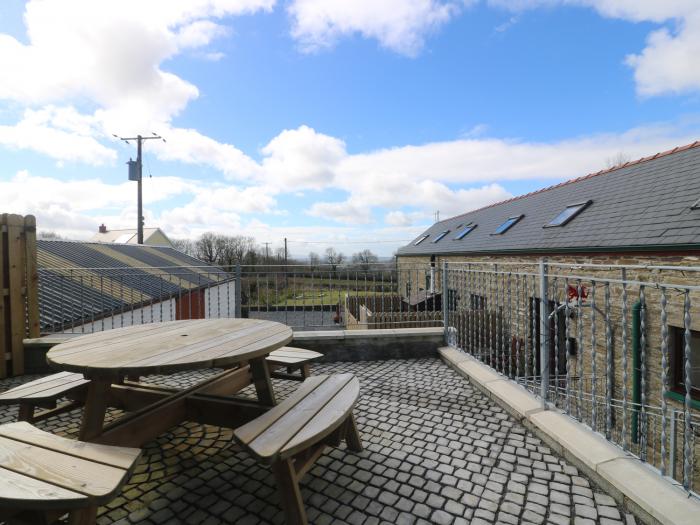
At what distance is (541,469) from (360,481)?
1.09 m

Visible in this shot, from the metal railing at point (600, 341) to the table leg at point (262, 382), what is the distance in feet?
6.04

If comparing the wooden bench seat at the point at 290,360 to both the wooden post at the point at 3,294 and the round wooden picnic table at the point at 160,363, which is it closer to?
the round wooden picnic table at the point at 160,363

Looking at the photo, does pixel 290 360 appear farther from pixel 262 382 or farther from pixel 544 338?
pixel 544 338

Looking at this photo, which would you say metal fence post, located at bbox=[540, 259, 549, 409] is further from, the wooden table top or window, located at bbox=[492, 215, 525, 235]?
window, located at bbox=[492, 215, 525, 235]

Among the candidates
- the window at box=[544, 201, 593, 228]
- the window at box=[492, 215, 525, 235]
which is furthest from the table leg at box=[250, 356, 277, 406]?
the window at box=[492, 215, 525, 235]

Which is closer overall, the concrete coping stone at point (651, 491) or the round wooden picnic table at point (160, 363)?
the concrete coping stone at point (651, 491)

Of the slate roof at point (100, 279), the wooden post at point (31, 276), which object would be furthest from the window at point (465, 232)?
the wooden post at point (31, 276)

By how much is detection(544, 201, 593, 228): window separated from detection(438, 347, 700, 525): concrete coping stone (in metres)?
9.39

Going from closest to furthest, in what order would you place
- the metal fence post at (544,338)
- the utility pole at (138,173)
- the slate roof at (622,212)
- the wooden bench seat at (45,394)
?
the wooden bench seat at (45,394), the metal fence post at (544,338), the slate roof at (622,212), the utility pole at (138,173)

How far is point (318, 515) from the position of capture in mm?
1874

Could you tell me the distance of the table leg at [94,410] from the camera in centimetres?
200

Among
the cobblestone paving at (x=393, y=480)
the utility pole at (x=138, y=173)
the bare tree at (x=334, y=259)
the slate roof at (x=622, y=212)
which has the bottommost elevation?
the cobblestone paving at (x=393, y=480)

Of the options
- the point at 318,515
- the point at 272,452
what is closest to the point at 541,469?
→ the point at 318,515

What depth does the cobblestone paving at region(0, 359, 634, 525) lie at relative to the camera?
1.88 m
